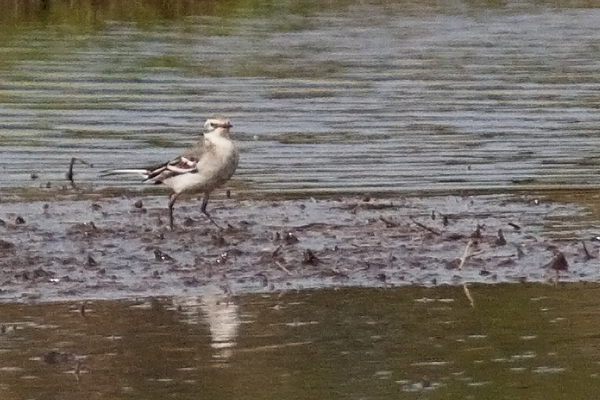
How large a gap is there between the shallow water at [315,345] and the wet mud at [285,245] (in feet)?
1.10

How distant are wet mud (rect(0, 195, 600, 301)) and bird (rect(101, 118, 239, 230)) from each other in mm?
219

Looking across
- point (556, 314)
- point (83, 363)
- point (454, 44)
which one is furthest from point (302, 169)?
point (454, 44)

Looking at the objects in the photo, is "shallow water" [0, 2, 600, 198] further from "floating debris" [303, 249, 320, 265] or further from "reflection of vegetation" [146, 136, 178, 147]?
"floating debris" [303, 249, 320, 265]

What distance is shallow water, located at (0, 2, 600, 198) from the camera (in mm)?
14734

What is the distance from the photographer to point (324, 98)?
746 inches

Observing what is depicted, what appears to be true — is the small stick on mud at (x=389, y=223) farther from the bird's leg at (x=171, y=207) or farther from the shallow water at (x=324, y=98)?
the shallow water at (x=324, y=98)

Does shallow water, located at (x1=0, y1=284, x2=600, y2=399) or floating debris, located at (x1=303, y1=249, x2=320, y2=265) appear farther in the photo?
floating debris, located at (x1=303, y1=249, x2=320, y2=265)

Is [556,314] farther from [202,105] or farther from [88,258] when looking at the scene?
[202,105]

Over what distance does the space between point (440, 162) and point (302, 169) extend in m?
1.15

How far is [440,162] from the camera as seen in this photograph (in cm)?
1491

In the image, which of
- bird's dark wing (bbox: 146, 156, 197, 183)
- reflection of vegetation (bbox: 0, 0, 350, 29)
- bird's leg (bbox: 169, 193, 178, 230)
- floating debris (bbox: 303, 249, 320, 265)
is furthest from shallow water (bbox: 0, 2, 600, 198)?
floating debris (bbox: 303, 249, 320, 265)

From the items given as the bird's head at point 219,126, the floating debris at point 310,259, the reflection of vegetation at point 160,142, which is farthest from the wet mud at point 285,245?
the reflection of vegetation at point 160,142

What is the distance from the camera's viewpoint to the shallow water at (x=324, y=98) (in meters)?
14.7

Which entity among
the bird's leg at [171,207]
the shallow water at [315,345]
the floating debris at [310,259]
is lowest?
the bird's leg at [171,207]
